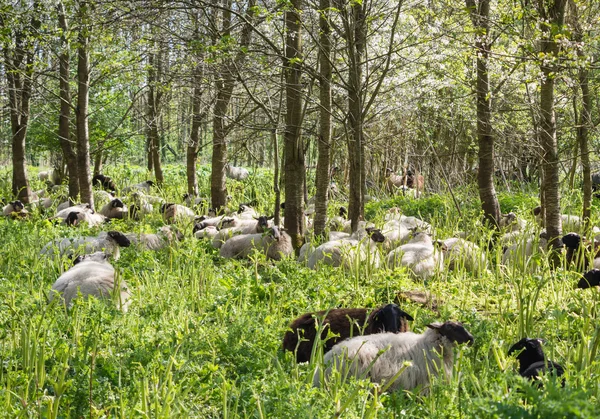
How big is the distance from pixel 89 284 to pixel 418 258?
408 cm

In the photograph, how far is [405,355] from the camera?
469 centimetres

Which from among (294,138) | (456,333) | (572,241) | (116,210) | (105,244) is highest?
(294,138)

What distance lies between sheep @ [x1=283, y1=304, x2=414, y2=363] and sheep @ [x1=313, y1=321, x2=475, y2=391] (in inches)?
13.9

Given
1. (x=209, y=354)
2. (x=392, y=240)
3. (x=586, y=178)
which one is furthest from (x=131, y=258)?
(x=586, y=178)

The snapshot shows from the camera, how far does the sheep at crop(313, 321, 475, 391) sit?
4555 mm

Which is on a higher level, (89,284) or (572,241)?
(572,241)

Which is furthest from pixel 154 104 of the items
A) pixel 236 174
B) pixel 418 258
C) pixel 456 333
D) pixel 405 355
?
pixel 236 174

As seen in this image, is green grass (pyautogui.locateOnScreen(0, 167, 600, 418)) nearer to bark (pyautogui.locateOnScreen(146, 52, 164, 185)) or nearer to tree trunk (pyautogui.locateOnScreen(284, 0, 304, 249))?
tree trunk (pyautogui.locateOnScreen(284, 0, 304, 249))

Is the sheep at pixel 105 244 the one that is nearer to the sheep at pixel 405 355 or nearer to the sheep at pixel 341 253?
the sheep at pixel 341 253

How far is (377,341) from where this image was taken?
188 inches

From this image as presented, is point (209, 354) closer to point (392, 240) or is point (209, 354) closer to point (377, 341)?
point (377, 341)

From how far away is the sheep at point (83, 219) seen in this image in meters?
12.4

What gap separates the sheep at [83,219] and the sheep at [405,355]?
890cm

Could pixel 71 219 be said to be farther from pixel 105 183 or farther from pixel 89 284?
pixel 105 183
